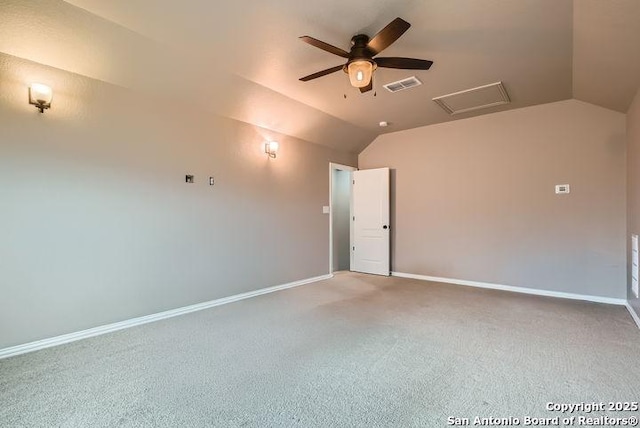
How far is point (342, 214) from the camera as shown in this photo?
6727 millimetres

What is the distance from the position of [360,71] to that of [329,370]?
2.47 metres

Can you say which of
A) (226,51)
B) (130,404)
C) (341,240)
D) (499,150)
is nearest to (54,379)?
(130,404)

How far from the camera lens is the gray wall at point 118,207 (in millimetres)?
2711

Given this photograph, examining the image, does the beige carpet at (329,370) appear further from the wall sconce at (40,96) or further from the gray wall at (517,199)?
the wall sconce at (40,96)

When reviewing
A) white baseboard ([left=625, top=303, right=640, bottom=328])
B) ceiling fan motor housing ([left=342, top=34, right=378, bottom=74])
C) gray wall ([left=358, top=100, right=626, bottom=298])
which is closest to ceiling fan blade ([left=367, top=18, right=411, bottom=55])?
ceiling fan motor housing ([left=342, top=34, right=378, bottom=74])

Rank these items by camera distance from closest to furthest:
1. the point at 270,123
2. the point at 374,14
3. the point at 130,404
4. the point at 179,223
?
1. the point at 130,404
2. the point at 374,14
3. the point at 179,223
4. the point at 270,123

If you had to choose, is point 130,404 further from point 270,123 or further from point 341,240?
point 341,240

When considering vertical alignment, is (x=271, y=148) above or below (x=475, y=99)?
below

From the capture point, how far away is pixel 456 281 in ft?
17.5

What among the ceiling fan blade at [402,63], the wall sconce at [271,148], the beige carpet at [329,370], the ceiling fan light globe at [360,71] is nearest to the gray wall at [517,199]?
the beige carpet at [329,370]

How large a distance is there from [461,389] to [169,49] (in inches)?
151

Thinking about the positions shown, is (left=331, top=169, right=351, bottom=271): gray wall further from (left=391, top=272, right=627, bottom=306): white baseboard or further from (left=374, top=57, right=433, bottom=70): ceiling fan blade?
(left=374, top=57, right=433, bottom=70): ceiling fan blade

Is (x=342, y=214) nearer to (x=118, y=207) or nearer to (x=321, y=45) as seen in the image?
(x=118, y=207)

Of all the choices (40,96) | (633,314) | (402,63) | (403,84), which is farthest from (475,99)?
(40,96)
